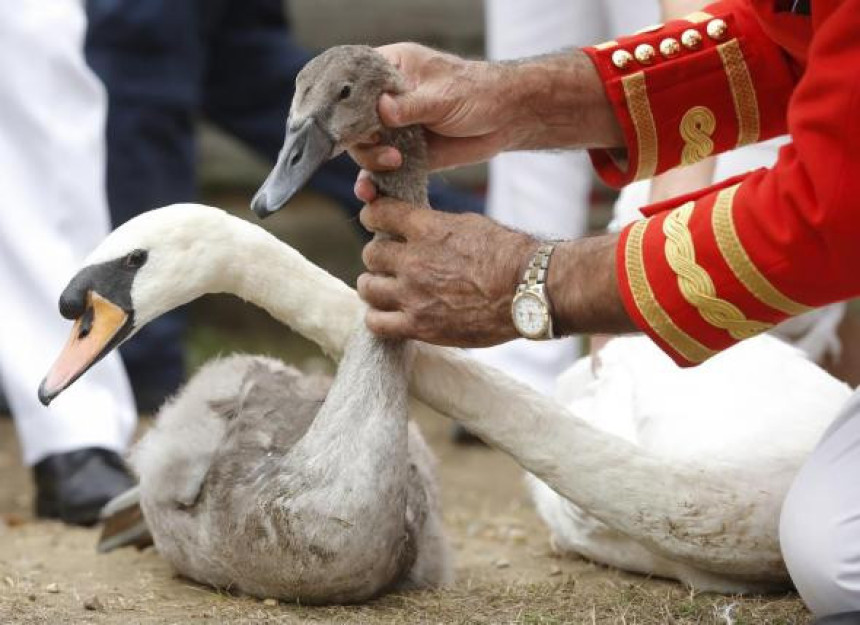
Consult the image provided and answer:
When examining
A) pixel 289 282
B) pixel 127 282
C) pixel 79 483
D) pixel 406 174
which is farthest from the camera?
pixel 79 483

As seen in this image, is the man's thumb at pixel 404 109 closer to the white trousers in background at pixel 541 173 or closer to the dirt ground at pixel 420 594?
the dirt ground at pixel 420 594

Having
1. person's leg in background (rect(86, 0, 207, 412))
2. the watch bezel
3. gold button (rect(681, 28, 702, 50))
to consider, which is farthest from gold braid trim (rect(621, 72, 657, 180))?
person's leg in background (rect(86, 0, 207, 412))

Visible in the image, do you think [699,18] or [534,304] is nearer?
[534,304]

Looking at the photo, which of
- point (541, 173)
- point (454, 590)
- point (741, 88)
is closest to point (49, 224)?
point (541, 173)

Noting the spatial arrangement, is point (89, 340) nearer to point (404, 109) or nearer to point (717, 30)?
point (404, 109)

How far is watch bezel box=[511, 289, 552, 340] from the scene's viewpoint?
300 centimetres

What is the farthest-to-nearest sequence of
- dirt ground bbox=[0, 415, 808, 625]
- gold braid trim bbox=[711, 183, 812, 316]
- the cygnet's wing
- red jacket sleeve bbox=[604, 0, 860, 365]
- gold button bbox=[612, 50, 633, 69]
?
gold button bbox=[612, 50, 633, 69], the cygnet's wing, dirt ground bbox=[0, 415, 808, 625], gold braid trim bbox=[711, 183, 812, 316], red jacket sleeve bbox=[604, 0, 860, 365]

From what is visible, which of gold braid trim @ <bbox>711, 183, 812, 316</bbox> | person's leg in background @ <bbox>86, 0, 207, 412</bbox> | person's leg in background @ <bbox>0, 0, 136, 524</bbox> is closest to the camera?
gold braid trim @ <bbox>711, 183, 812, 316</bbox>

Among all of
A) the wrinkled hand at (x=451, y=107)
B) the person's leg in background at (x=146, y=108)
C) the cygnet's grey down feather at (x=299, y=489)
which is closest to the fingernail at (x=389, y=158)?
the wrinkled hand at (x=451, y=107)

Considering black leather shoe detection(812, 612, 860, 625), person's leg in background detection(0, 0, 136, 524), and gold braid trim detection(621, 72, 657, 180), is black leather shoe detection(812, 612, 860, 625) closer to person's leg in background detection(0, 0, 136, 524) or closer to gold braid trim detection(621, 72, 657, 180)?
gold braid trim detection(621, 72, 657, 180)

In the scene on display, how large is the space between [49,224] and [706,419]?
2.23 metres

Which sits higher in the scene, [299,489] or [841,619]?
[299,489]

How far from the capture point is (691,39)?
11.7 ft

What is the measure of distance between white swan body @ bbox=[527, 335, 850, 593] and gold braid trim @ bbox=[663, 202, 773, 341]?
1.99 ft
